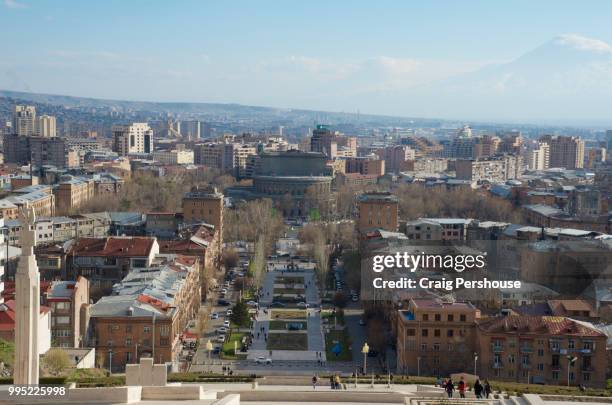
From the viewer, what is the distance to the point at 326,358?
19.1 meters

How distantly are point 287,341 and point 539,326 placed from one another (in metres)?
6.13

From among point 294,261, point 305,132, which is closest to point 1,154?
point 294,261

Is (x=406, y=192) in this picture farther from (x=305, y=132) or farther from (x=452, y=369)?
(x=305, y=132)

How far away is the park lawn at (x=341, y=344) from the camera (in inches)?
753

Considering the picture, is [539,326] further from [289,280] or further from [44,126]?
[44,126]

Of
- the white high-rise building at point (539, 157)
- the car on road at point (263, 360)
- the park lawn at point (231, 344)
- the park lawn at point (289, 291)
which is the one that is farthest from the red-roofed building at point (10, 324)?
the white high-rise building at point (539, 157)

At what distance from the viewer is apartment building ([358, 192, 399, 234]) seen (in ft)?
108

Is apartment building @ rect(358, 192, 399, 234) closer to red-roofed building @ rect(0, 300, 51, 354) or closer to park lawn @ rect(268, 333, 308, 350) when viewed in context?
park lawn @ rect(268, 333, 308, 350)

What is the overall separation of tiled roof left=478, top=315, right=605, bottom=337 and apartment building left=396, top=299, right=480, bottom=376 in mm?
419

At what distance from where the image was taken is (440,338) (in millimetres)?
17375

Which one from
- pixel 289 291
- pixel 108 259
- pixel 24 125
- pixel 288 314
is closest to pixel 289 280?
pixel 289 291

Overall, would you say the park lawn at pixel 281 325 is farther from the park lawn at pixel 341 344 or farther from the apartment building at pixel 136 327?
the apartment building at pixel 136 327

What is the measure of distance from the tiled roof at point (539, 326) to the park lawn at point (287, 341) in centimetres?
471

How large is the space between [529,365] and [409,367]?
7.29 feet
